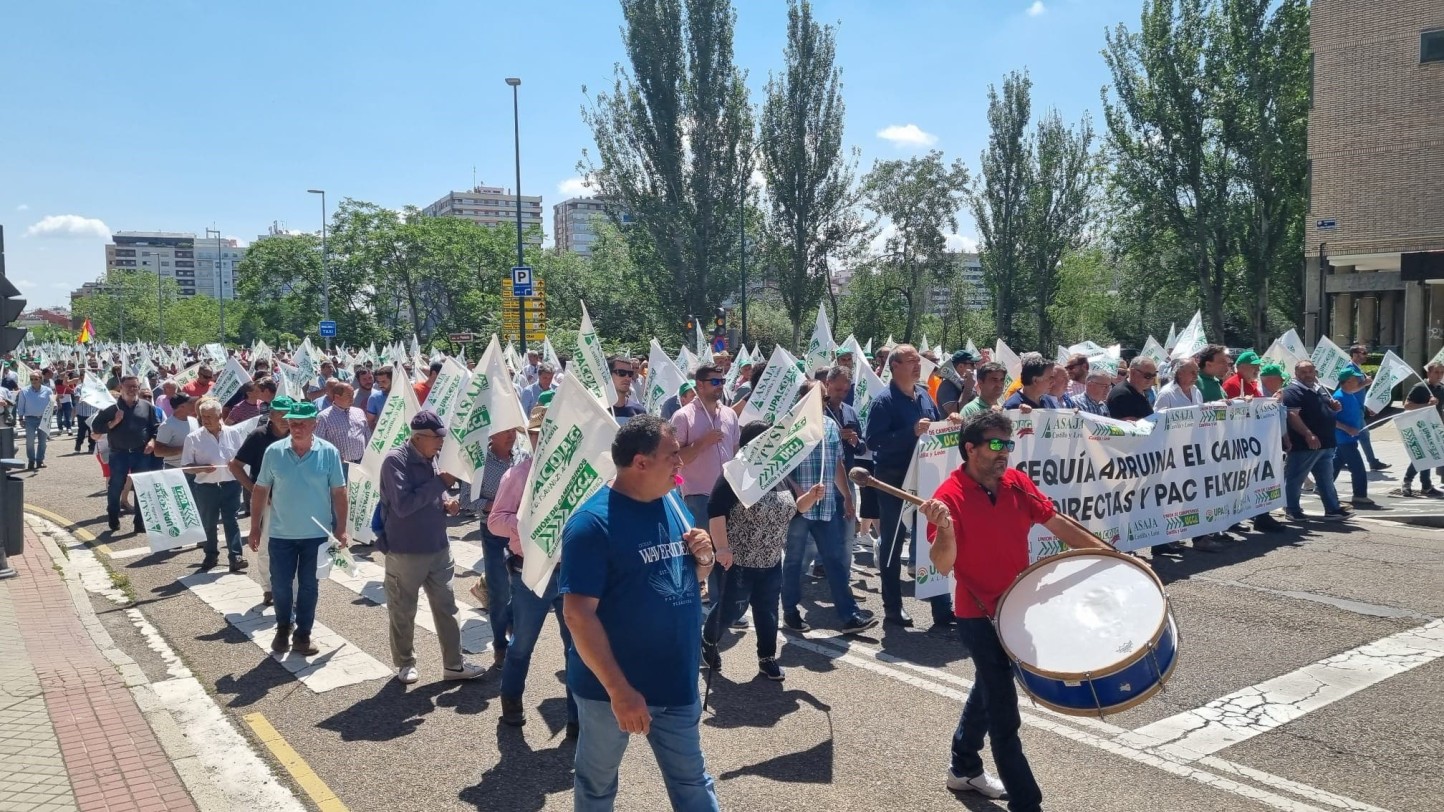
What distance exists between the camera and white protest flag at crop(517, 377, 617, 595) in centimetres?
466

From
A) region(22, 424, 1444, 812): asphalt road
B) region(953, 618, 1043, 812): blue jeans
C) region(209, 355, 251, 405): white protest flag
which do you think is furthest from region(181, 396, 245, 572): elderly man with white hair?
region(953, 618, 1043, 812): blue jeans

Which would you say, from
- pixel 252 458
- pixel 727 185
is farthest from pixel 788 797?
pixel 727 185

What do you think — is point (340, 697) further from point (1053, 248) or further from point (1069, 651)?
point (1053, 248)

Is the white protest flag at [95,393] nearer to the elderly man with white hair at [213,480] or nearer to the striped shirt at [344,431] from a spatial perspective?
the striped shirt at [344,431]

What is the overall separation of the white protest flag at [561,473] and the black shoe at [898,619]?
355 centimetres

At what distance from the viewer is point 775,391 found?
10516mm

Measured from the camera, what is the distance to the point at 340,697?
6.33 meters

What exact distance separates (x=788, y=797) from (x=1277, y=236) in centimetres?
3600

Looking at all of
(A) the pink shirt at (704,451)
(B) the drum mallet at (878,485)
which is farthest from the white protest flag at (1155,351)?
(B) the drum mallet at (878,485)

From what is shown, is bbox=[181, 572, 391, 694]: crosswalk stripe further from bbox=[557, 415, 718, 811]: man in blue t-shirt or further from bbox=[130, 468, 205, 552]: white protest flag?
bbox=[557, 415, 718, 811]: man in blue t-shirt

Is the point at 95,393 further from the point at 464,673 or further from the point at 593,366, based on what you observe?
the point at 464,673

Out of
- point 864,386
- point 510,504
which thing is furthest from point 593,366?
point 510,504

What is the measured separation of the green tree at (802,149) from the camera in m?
39.7

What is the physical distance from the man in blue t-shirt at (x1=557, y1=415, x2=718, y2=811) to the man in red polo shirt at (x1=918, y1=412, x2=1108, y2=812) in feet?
4.05
